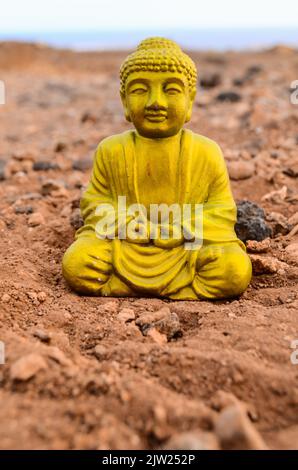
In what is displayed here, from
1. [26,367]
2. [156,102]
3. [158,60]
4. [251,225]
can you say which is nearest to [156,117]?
[156,102]

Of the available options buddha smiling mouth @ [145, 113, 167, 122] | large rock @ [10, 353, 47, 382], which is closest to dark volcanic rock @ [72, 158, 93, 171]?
buddha smiling mouth @ [145, 113, 167, 122]

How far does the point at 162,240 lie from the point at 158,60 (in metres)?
1.12

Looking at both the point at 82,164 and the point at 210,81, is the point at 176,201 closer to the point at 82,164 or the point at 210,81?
the point at 82,164

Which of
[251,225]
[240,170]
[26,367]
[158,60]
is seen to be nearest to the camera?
[26,367]

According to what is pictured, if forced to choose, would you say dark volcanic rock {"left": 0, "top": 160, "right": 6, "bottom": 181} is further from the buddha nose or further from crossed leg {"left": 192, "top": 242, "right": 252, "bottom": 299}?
crossed leg {"left": 192, "top": 242, "right": 252, "bottom": 299}

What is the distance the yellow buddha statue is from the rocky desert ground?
0.50 ft

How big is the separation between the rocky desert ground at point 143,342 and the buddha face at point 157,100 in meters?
1.09

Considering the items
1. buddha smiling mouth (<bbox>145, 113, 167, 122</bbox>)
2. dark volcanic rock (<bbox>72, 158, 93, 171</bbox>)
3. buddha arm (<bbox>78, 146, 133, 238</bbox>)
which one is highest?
buddha smiling mouth (<bbox>145, 113, 167, 122</bbox>)

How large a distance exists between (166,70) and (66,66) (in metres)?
17.0

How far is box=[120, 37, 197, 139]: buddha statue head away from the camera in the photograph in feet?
11.9

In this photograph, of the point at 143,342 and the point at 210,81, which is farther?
the point at 210,81

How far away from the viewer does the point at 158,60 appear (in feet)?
11.8
